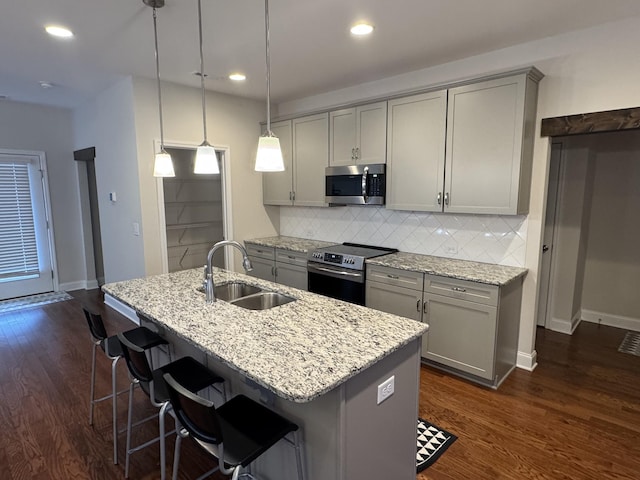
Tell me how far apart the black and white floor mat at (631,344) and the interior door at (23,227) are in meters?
7.31

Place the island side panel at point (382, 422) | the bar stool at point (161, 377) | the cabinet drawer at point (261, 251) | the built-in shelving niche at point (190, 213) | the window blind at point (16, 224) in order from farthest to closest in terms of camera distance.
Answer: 1. the window blind at point (16, 224)
2. the cabinet drawer at point (261, 251)
3. the built-in shelving niche at point (190, 213)
4. the bar stool at point (161, 377)
5. the island side panel at point (382, 422)

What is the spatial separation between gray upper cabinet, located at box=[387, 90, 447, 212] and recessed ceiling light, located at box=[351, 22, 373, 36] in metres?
0.80

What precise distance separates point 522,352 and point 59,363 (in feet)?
13.7

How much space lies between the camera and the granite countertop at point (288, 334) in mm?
1342

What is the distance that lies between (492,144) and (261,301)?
7.01 ft

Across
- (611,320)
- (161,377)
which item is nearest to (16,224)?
(161,377)

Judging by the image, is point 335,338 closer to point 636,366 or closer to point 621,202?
point 636,366

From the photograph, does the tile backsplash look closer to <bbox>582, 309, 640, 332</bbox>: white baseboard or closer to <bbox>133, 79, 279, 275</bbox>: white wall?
<bbox>133, 79, 279, 275</bbox>: white wall

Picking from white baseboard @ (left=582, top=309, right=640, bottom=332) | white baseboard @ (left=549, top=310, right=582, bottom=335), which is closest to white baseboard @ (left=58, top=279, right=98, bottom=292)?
white baseboard @ (left=549, top=310, right=582, bottom=335)

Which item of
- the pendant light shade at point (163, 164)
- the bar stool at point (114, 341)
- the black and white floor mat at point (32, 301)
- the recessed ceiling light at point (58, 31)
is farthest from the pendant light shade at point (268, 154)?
the black and white floor mat at point (32, 301)

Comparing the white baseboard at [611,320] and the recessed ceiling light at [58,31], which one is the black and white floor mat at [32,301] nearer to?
the recessed ceiling light at [58,31]

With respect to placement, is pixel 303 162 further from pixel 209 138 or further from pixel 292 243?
pixel 209 138

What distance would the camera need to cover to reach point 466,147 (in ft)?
9.85

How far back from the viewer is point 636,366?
10.6 ft
